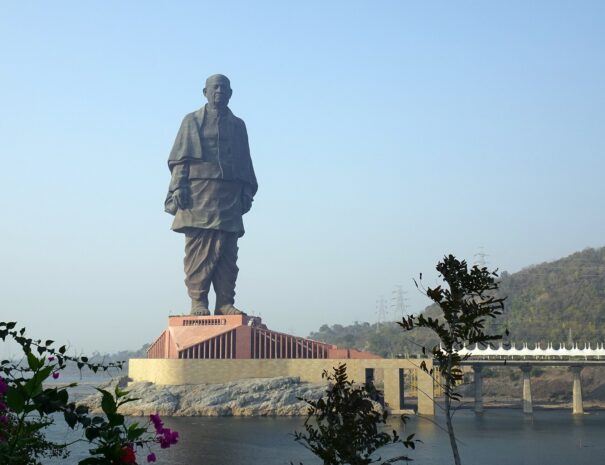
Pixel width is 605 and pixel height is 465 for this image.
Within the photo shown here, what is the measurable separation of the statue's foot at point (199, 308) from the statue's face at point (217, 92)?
25697 mm

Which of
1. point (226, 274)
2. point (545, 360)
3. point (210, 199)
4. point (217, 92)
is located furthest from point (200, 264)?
point (545, 360)

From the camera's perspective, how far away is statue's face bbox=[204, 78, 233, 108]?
335 ft

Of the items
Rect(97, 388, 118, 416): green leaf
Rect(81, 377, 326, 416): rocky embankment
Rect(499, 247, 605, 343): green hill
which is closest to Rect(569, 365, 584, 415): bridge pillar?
Rect(81, 377, 326, 416): rocky embankment

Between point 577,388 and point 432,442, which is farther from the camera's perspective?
point 577,388

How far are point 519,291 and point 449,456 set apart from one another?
14427 centimetres

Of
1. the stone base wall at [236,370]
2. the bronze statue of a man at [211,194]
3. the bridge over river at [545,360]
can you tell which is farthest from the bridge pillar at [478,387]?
the bronze statue of a man at [211,194]

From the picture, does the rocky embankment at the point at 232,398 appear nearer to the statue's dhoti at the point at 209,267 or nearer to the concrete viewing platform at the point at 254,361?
the concrete viewing platform at the point at 254,361

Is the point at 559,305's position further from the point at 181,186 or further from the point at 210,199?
the point at 181,186

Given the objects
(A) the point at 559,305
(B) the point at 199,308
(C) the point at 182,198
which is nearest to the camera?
(B) the point at 199,308

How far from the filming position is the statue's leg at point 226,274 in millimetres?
98375

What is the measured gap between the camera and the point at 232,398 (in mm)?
83500

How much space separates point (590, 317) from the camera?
155125mm

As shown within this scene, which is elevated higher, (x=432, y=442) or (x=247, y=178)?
(x=247, y=178)

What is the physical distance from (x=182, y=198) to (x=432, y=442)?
49.0m
